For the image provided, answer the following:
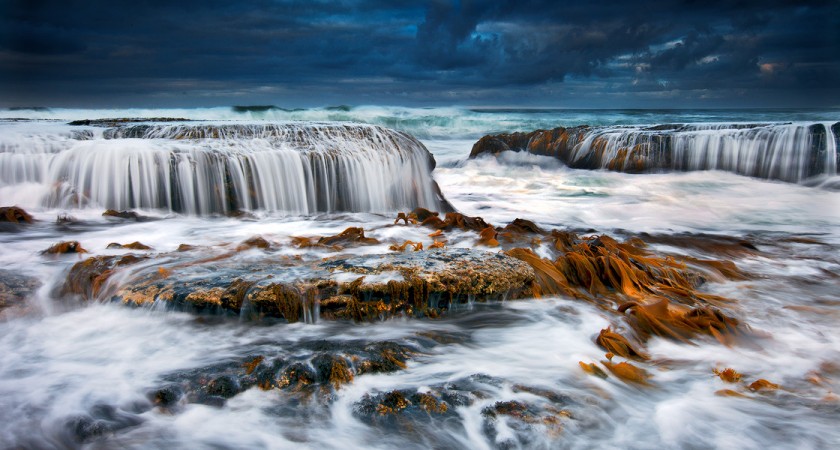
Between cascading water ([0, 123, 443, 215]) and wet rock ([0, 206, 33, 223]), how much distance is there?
1.98 feet

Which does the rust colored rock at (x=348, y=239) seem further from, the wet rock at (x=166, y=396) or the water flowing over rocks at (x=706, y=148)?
the water flowing over rocks at (x=706, y=148)

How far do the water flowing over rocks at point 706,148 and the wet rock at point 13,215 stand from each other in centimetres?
1118

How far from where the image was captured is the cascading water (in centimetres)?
709

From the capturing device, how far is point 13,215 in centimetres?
623

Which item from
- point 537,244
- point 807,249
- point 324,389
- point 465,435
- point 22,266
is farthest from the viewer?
point 807,249

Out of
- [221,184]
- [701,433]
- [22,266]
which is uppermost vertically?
[221,184]

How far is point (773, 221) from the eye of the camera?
26.9 feet

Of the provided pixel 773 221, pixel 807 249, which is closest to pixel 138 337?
pixel 807 249

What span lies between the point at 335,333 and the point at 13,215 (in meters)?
5.07

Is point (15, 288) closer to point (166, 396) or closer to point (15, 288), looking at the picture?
point (15, 288)

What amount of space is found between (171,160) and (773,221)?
→ 8586mm

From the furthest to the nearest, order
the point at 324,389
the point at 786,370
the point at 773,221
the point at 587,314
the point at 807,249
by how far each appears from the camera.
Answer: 1. the point at 773,221
2. the point at 807,249
3. the point at 587,314
4. the point at 786,370
5. the point at 324,389

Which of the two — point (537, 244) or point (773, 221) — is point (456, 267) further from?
point (773, 221)

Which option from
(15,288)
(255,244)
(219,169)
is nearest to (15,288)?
(15,288)
